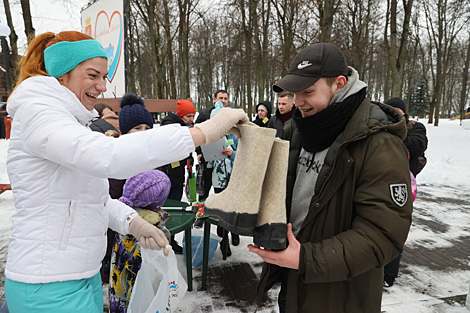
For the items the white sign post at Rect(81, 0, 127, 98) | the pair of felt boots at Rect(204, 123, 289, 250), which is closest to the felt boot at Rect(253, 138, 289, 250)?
the pair of felt boots at Rect(204, 123, 289, 250)

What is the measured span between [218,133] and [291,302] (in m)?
0.97

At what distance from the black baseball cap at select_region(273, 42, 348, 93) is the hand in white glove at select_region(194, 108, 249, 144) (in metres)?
0.33

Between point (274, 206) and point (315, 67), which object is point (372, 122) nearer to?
point (315, 67)

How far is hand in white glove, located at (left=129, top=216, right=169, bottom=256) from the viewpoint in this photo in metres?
1.67

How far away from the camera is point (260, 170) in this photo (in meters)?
1.13

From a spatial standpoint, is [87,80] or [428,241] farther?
[428,241]

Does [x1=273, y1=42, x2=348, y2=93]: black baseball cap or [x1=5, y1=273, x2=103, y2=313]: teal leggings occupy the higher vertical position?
[x1=273, y1=42, x2=348, y2=93]: black baseball cap

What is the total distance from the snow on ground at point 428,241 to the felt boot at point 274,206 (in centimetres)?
214

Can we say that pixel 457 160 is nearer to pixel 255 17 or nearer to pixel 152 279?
pixel 255 17

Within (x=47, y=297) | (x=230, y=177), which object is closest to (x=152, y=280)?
(x=47, y=297)

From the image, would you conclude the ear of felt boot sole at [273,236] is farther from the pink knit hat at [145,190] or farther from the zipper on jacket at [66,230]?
the pink knit hat at [145,190]

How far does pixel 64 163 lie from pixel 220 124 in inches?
23.6

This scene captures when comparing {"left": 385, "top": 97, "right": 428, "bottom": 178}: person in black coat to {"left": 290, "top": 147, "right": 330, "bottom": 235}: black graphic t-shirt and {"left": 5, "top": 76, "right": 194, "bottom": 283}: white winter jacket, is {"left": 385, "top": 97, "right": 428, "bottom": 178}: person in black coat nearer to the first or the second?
{"left": 290, "top": 147, "right": 330, "bottom": 235}: black graphic t-shirt

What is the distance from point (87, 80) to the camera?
134 cm
